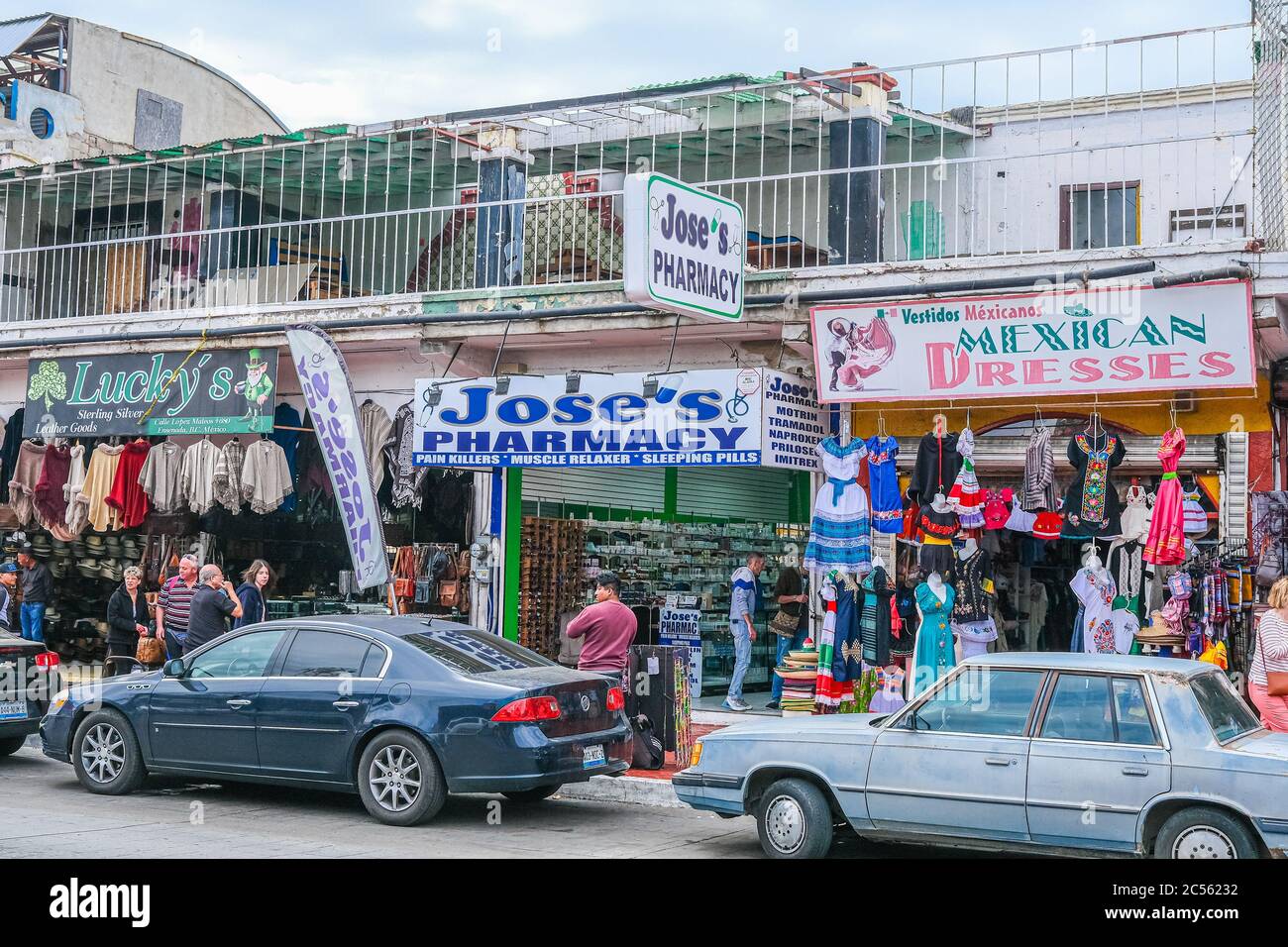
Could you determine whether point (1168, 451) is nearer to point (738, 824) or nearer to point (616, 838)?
point (738, 824)

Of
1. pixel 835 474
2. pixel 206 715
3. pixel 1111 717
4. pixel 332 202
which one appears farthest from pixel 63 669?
pixel 1111 717

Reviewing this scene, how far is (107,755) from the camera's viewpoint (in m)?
11.1

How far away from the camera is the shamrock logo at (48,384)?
17844 millimetres

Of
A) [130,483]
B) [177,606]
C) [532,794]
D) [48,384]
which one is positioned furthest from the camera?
[48,384]

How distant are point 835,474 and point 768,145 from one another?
5707mm

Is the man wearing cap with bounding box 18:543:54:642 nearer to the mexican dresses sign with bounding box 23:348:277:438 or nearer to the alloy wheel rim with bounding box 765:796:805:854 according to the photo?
the mexican dresses sign with bounding box 23:348:277:438

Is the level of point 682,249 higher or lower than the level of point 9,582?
higher

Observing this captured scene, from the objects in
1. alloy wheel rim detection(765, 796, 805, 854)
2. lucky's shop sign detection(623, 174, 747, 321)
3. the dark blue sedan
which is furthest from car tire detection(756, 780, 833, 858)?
lucky's shop sign detection(623, 174, 747, 321)

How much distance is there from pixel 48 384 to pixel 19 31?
28.1 ft

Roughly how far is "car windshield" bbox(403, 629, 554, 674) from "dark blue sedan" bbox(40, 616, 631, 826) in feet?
0.06

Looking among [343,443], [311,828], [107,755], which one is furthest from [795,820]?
[343,443]

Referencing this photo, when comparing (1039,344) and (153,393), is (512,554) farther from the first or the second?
(1039,344)

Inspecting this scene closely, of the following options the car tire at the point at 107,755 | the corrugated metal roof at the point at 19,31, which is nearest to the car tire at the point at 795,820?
the car tire at the point at 107,755

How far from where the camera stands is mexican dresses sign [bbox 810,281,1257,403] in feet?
39.0
